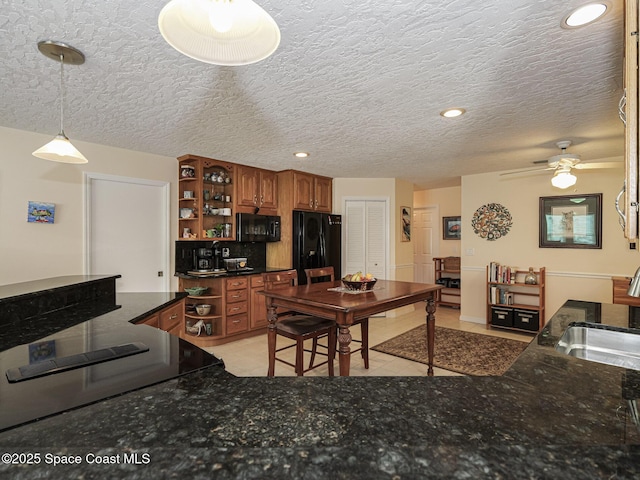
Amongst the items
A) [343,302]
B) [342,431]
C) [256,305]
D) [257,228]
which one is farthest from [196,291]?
[342,431]

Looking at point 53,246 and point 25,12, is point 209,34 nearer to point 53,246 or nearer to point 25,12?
point 25,12

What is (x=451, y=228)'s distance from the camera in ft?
21.5

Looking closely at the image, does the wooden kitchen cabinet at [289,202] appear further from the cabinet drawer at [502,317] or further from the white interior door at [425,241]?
the cabinet drawer at [502,317]

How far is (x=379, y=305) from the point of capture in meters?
2.48

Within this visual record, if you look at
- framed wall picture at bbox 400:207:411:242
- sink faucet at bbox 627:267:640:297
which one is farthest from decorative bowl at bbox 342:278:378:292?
framed wall picture at bbox 400:207:411:242

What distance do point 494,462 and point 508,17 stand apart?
1782 millimetres

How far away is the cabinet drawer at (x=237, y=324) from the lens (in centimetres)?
403

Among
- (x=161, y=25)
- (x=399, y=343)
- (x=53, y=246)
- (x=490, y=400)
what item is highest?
(x=161, y=25)

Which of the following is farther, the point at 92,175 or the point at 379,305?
the point at 92,175

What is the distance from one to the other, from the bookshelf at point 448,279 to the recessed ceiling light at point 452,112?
412 cm

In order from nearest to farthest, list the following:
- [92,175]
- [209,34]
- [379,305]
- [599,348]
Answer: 1. [209,34]
2. [599,348]
3. [379,305]
4. [92,175]

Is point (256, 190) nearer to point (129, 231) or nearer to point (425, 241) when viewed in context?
point (129, 231)

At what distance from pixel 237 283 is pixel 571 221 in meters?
4.45

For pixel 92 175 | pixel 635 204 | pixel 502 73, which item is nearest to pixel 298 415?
pixel 635 204
